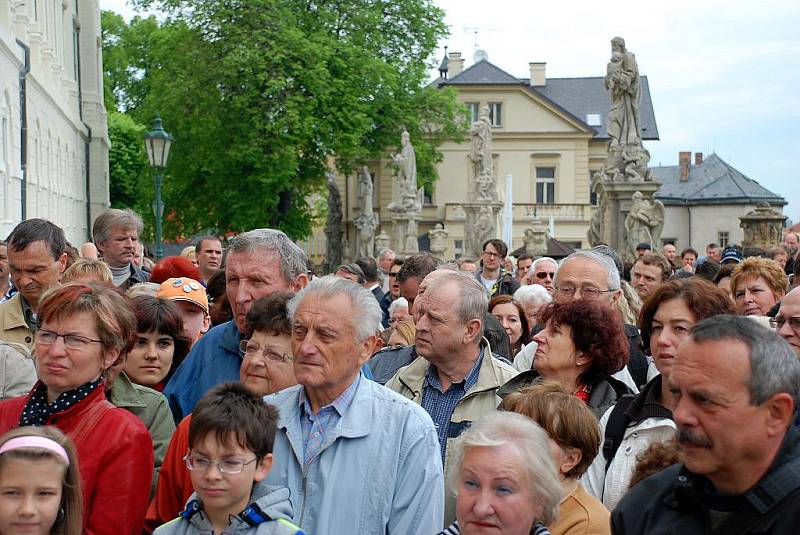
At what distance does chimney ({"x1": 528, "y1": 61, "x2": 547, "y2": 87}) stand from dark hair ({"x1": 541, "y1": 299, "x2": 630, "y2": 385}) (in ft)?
211

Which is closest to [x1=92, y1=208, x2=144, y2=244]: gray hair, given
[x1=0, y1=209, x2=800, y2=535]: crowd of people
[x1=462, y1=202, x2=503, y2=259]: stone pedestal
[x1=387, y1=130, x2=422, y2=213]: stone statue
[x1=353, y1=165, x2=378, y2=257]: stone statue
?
[x1=0, y1=209, x2=800, y2=535]: crowd of people

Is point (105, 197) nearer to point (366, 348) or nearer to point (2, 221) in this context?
point (2, 221)

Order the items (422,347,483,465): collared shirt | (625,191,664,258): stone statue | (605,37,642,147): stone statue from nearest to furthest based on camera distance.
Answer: (422,347,483,465): collared shirt → (625,191,664,258): stone statue → (605,37,642,147): stone statue

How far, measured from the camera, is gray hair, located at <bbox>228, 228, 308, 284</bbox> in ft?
19.1

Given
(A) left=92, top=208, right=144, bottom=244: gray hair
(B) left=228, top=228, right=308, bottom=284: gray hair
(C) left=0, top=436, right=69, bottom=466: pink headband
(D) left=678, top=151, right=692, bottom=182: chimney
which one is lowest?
(C) left=0, top=436, right=69, bottom=466: pink headband

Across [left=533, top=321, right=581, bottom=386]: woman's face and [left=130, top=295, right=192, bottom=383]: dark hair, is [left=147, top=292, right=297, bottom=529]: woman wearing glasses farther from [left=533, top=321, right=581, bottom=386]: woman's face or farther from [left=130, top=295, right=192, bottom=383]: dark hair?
[left=533, top=321, right=581, bottom=386]: woman's face

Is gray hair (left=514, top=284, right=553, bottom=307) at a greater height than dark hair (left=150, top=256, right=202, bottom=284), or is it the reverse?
dark hair (left=150, top=256, right=202, bottom=284)

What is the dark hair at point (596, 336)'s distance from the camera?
5594mm

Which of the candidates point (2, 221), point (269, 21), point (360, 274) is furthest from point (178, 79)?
point (360, 274)

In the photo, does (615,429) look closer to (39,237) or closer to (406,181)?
(39,237)

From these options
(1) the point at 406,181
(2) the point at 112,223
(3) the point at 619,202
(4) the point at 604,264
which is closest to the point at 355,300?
(4) the point at 604,264

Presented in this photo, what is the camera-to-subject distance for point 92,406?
4.42 metres

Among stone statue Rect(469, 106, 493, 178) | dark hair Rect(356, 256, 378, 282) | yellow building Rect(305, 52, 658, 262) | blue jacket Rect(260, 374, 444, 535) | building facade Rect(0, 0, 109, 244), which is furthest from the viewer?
yellow building Rect(305, 52, 658, 262)

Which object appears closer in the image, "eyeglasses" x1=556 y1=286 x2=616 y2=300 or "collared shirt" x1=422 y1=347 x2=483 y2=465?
"collared shirt" x1=422 y1=347 x2=483 y2=465
